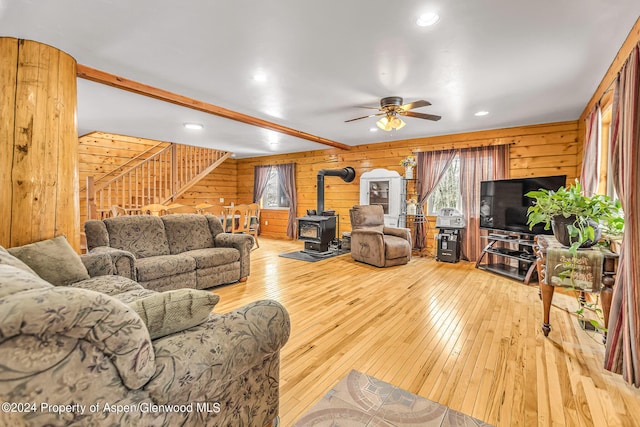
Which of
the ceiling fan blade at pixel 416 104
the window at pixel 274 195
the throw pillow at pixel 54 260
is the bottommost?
the throw pillow at pixel 54 260

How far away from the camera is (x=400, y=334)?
7.96 feet

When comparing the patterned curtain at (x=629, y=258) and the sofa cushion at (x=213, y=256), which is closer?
the patterned curtain at (x=629, y=258)

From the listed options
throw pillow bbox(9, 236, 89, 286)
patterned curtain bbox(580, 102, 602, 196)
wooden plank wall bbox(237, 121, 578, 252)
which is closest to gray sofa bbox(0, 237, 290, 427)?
throw pillow bbox(9, 236, 89, 286)

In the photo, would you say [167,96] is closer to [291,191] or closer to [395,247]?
[395,247]

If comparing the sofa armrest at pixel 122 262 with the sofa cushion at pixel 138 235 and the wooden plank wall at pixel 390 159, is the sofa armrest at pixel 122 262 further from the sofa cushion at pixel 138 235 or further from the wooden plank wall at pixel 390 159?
the wooden plank wall at pixel 390 159

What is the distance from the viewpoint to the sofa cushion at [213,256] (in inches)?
135

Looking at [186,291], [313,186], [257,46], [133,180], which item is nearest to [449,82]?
[257,46]

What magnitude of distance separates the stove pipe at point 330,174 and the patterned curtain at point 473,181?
90.2 inches

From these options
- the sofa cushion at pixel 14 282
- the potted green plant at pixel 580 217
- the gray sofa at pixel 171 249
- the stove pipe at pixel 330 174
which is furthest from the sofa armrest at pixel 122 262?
the stove pipe at pixel 330 174

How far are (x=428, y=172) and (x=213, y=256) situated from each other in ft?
13.7

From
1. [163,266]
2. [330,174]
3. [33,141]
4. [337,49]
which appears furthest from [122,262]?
[330,174]

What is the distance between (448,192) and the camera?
558 cm

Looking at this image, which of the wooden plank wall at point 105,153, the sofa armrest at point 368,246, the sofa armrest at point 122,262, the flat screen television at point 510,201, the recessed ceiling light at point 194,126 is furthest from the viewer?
the wooden plank wall at point 105,153

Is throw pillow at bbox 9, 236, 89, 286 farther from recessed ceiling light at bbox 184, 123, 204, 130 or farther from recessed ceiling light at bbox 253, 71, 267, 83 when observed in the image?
recessed ceiling light at bbox 184, 123, 204, 130
